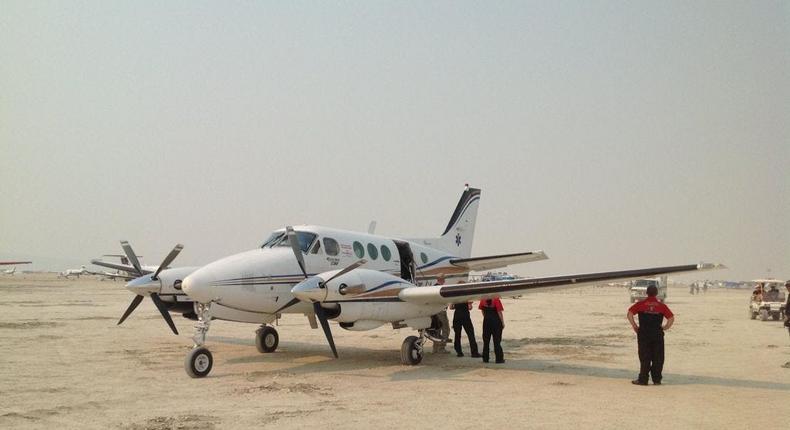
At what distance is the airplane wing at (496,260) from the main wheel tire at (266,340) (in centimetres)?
571

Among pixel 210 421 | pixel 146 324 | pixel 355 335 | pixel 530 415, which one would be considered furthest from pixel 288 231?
pixel 146 324

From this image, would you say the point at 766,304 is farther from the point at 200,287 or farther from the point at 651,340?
the point at 200,287

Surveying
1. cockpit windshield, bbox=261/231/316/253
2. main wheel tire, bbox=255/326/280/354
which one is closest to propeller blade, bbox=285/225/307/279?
cockpit windshield, bbox=261/231/316/253

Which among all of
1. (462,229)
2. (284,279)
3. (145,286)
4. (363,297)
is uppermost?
(462,229)

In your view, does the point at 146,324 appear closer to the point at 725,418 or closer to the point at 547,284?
the point at 547,284

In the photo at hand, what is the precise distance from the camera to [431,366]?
13.2m

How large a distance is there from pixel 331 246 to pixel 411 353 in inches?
119

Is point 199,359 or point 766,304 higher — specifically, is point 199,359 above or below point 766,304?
below

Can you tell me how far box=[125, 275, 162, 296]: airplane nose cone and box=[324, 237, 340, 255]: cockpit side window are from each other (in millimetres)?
3701

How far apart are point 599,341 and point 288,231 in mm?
10678

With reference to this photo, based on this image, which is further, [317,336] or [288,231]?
[317,336]

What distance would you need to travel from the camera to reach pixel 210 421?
295 inches

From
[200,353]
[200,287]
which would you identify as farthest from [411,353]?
[200,287]

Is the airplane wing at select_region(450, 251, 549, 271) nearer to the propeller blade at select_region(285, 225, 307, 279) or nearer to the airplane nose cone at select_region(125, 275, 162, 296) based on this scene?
the propeller blade at select_region(285, 225, 307, 279)
